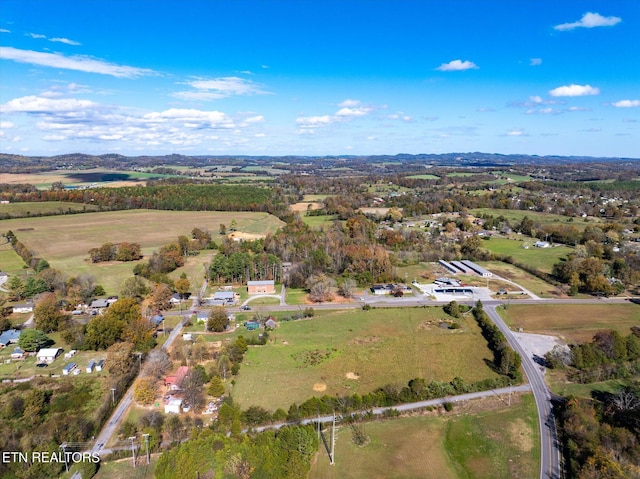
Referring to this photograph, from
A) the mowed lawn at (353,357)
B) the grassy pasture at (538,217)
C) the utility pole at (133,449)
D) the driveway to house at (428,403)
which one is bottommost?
the mowed lawn at (353,357)

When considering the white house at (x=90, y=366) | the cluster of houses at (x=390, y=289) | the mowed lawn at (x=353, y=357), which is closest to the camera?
the mowed lawn at (x=353, y=357)

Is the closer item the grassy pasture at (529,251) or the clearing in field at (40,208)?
the grassy pasture at (529,251)

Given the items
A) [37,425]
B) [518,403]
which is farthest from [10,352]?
[518,403]

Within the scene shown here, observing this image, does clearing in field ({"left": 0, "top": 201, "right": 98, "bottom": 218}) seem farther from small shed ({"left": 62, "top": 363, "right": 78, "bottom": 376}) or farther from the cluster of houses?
the cluster of houses

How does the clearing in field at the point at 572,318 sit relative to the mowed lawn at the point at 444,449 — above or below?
above

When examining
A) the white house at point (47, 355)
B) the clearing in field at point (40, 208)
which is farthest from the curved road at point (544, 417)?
the clearing in field at point (40, 208)

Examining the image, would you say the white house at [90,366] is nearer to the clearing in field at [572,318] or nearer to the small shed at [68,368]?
the small shed at [68,368]

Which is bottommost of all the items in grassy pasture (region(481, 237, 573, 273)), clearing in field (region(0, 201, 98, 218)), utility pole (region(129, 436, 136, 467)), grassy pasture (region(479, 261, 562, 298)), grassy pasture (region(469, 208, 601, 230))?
grassy pasture (region(479, 261, 562, 298))

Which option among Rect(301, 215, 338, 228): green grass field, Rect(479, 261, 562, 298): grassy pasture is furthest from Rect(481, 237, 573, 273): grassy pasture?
Rect(301, 215, 338, 228): green grass field
